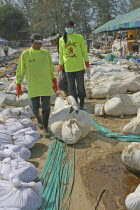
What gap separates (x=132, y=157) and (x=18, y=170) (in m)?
1.21

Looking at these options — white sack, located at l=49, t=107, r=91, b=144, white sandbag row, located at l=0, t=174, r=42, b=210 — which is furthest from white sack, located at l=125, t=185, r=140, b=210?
white sack, located at l=49, t=107, r=91, b=144

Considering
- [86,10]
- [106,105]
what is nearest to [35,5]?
[86,10]

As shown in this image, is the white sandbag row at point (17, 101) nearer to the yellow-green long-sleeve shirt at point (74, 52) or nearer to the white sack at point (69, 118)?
the yellow-green long-sleeve shirt at point (74, 52)

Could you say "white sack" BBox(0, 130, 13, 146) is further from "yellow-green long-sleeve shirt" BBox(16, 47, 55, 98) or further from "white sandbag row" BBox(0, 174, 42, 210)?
"white sandbag row" BBox(0, 174, 42, 210)

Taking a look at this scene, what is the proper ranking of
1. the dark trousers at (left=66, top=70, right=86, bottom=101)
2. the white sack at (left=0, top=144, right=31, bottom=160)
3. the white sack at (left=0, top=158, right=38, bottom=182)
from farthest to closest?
1. the dark trousers at (left=66, top=70, right=86, bottom=101)
2. the white sack at (left=0, top=144, right=31, bottom=160)
3. the white sack at (left=0, top=158, right=38, bottom=182)

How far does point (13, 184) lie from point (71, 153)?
125cm

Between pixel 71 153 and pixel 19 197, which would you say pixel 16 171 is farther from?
pixel 71 153

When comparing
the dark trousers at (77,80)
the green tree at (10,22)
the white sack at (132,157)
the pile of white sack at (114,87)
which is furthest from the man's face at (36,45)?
the green tree at (10,22)

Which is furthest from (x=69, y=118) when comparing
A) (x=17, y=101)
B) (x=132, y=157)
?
(x=17, y=101)

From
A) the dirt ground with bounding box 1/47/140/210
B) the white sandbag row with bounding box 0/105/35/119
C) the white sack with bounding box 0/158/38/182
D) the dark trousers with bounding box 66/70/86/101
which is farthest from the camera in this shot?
the dark trousers with bounding box 66/70/86/101

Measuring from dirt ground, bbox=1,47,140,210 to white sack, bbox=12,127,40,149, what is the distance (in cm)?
16

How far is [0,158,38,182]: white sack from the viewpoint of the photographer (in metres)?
2.61

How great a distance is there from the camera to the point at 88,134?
4.08 metres

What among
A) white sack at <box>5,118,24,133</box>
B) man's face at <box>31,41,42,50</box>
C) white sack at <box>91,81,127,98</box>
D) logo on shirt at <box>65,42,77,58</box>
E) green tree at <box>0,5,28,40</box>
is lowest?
white sack at <box>5,118,24,133</box>
